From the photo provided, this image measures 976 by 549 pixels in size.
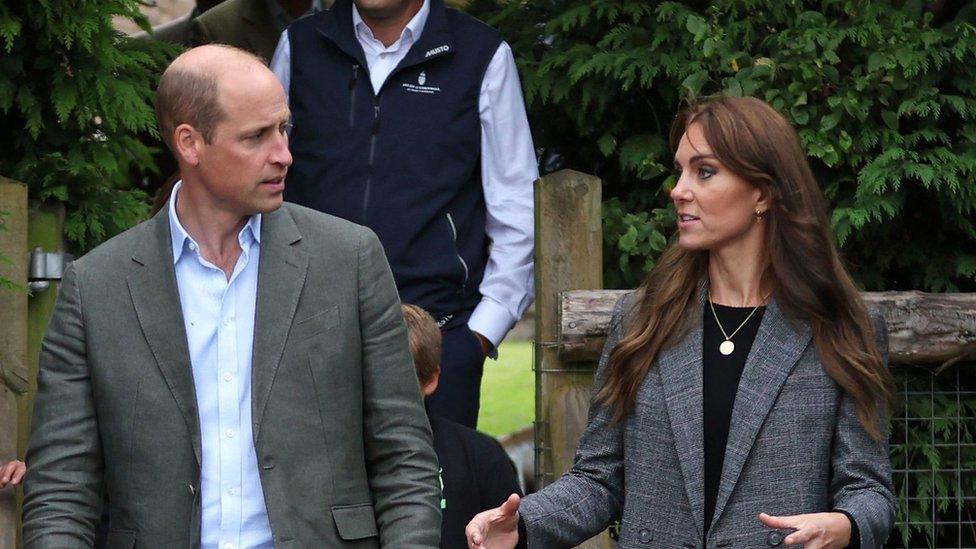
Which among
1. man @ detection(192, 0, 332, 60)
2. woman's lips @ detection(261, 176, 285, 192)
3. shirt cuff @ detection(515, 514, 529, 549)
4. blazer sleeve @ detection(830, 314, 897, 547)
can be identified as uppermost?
man @ detection(192, 0, 332, 60)

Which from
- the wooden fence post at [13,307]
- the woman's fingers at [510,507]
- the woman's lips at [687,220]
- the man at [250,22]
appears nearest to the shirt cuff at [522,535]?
the woman's fingers at [510,507]

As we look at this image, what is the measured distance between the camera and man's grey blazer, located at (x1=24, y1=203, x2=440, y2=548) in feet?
11.0

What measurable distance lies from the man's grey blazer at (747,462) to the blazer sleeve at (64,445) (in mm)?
1030

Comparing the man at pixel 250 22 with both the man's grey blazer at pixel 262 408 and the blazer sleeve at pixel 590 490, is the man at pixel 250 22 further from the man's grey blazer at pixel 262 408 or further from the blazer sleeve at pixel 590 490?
the man's grey blazer at pixel 262 408

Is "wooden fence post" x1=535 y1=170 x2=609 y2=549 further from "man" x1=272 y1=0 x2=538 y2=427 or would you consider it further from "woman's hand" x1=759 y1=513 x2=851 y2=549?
"woman's hand" x1=759 y1=513 x2=851 y2=549

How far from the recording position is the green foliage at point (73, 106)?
195 inches

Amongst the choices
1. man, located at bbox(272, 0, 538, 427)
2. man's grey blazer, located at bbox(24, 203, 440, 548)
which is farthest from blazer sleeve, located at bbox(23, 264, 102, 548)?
man, located at bbox(272, 0, 538, 427)

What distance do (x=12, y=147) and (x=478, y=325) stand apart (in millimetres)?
1609

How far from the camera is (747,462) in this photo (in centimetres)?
374

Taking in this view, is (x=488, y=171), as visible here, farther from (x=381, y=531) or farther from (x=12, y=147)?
(x=381, y=531)

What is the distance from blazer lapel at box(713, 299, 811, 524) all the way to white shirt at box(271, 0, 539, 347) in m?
1.43

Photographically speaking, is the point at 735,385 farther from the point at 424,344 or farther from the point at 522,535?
the point at 424,344

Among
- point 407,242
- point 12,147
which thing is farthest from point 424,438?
point 12,147

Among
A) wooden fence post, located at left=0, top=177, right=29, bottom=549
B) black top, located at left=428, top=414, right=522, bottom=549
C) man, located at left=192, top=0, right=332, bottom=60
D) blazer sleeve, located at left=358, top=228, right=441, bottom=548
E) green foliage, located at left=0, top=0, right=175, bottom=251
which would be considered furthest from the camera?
man, located at left=192, top=0, right=332, bottom=60
